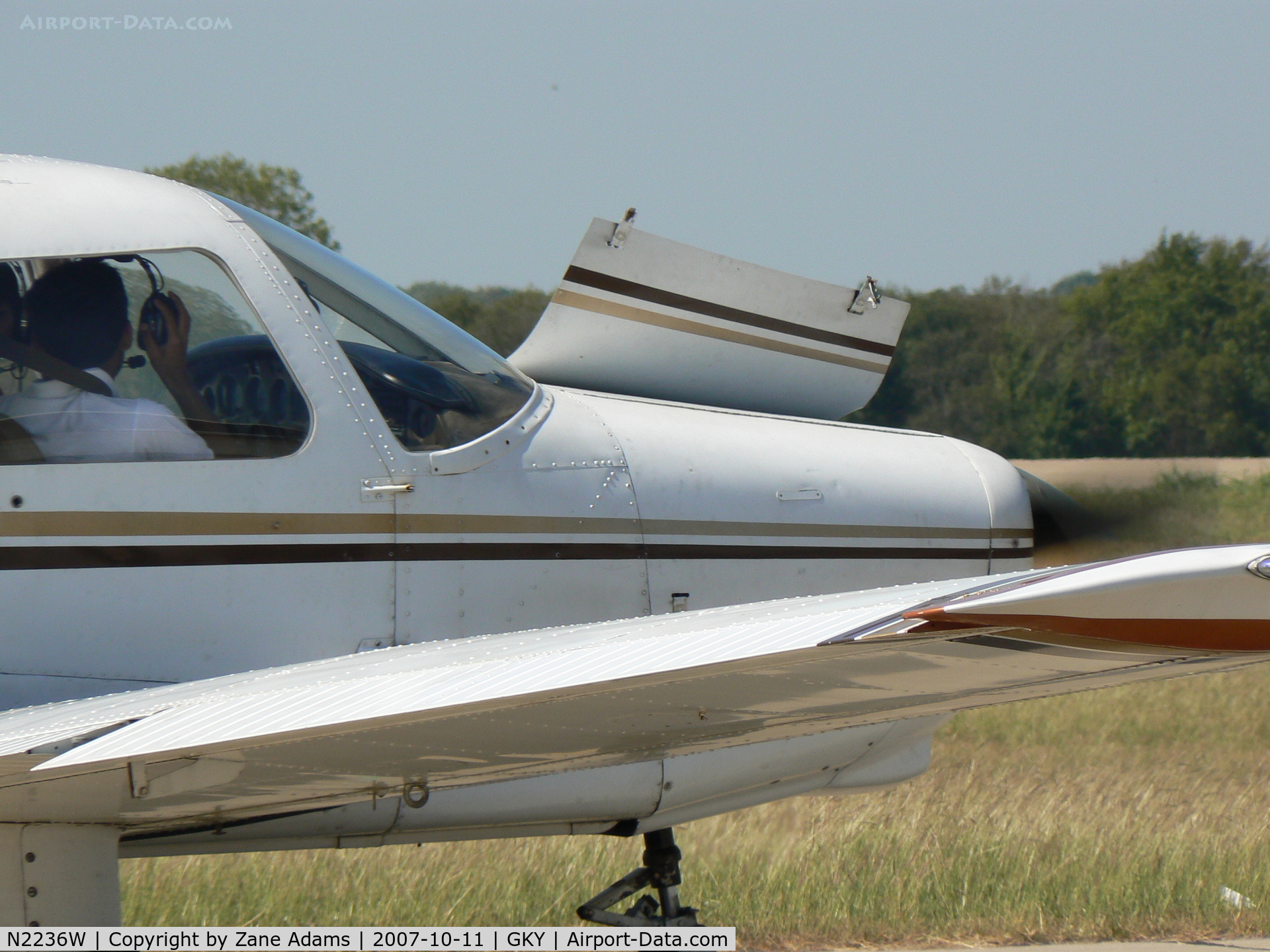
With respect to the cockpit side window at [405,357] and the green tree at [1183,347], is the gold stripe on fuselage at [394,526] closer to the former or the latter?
the cockpit side window at [405,357]

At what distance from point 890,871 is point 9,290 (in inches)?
159

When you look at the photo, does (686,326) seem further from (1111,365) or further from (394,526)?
(1111,365)

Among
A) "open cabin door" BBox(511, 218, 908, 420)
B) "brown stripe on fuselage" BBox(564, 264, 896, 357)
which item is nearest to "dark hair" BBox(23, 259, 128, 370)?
"open cabin door" BBox(511, 218, 908, 420)

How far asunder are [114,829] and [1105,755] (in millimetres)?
7304

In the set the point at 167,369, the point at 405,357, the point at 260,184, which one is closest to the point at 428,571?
the point at 405,357

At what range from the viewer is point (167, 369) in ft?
10.3

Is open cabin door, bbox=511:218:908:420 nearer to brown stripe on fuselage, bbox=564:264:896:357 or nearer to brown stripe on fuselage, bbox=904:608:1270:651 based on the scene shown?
brown stripe on fuselage, bbox=564:264:896:357

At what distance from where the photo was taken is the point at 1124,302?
56.6m

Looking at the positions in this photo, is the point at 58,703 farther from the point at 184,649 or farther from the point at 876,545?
the point at 876,545

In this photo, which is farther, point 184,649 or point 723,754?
point 723,754

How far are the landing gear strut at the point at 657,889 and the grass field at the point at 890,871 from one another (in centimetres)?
106

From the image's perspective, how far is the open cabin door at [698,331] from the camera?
409 centimetres

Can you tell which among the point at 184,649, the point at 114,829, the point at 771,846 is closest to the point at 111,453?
the point at 184,649

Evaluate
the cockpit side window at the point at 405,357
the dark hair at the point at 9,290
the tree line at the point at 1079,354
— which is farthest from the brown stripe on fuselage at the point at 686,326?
the tree line at the point at 1079,354
